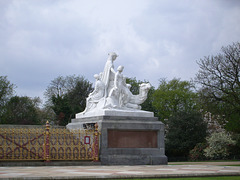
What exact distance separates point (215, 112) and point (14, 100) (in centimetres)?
2263

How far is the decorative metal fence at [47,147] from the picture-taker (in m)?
15.5

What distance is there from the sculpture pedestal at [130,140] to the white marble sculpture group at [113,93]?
39.8 inches

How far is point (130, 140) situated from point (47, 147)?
374 centimetres

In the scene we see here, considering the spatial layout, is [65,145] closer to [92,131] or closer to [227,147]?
[92,131]

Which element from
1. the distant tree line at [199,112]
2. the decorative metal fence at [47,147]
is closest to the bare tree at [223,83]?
the distant tree line at [199,112]

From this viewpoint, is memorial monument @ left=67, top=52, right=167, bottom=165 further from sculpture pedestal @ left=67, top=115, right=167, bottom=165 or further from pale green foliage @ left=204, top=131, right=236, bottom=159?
pale green foliage @ left=204, top=131, right=236, bottom=159

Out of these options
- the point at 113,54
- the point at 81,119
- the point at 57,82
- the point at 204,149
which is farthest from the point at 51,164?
the point at 57,82

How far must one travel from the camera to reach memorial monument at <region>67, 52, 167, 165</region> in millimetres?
16531

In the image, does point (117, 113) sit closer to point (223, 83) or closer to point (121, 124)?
point (121, 124)

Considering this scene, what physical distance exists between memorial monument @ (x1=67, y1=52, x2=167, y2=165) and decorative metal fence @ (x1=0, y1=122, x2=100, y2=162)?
54 centimetres

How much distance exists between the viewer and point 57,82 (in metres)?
51.4

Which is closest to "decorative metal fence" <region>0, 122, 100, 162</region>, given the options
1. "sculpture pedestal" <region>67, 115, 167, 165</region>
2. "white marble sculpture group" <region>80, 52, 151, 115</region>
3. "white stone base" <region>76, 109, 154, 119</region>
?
"sculpture pedestal" <region>67, 115, 167, 165</region>

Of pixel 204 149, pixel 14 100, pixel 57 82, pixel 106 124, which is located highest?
pixel 57 82

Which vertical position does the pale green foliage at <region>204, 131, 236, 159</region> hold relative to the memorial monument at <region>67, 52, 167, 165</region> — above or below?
below
